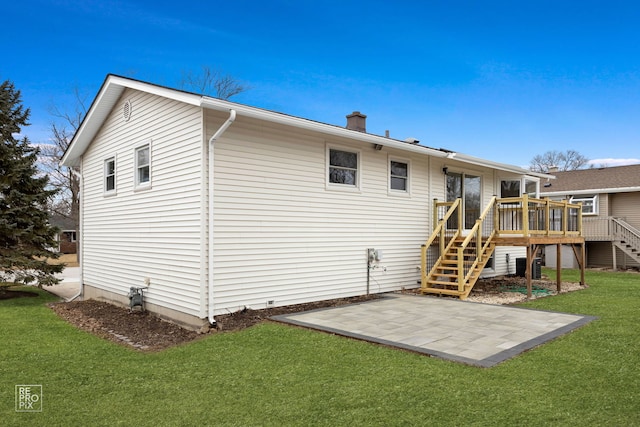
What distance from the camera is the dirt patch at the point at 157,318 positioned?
6.68 metres

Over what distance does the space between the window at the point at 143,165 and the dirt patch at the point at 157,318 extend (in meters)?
2.70

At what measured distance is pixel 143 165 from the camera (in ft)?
29.5

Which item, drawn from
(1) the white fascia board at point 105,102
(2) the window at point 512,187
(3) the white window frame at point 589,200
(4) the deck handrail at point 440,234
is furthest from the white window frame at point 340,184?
(3) the white window frame at point 589,200

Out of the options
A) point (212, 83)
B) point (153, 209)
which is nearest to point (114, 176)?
point (153, 209)

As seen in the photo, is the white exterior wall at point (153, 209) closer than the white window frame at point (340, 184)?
Yes

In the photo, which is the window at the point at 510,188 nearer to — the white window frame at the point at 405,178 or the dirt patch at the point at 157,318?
the dirt patch at the point at 157,318

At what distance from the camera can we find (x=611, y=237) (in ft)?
57.1

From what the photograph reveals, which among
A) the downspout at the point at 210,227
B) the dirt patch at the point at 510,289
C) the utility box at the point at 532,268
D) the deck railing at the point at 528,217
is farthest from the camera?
the utility box at the point at 532,268

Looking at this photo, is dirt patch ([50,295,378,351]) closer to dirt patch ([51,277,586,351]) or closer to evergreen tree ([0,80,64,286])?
dirt patch ([51,277,586,351])

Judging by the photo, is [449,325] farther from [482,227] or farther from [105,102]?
[105,102]

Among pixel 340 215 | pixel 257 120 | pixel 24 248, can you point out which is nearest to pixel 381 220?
pixel 340 215

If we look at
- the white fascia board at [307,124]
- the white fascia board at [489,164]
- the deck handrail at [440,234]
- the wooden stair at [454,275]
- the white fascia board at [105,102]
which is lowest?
the wooden stair at [454,275]

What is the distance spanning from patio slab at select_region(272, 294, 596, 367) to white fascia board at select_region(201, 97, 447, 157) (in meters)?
3.33

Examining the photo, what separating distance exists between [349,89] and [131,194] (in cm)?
1556
